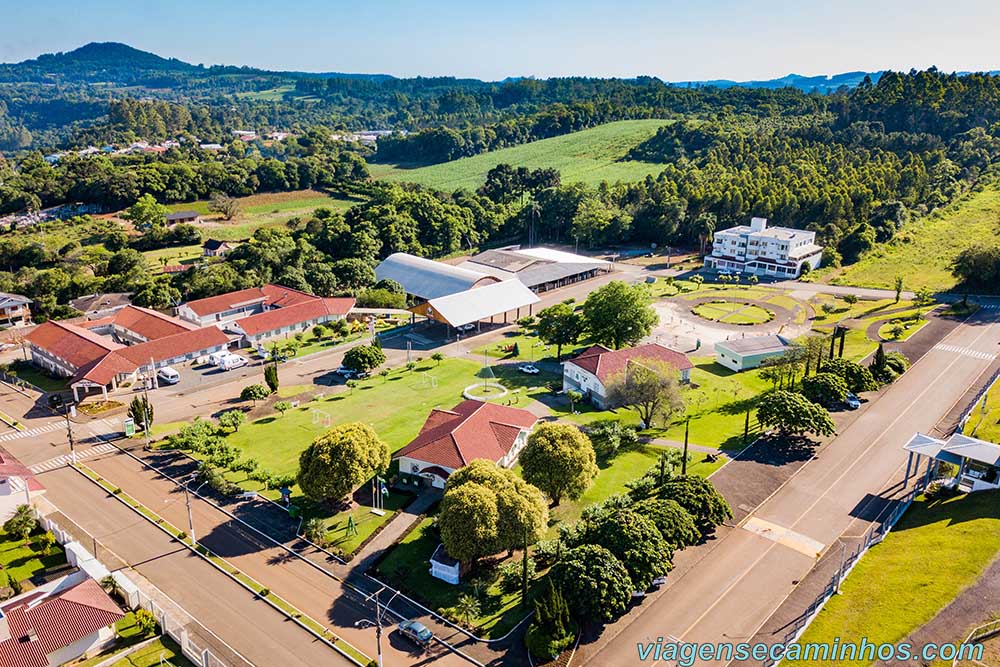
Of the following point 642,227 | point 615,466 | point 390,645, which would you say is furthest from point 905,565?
point 642,227

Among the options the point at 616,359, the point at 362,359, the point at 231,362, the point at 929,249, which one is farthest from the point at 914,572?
the point at 929,249

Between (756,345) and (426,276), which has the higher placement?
(426,276)

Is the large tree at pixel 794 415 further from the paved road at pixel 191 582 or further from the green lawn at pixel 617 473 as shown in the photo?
the paved road at pixel 191 582

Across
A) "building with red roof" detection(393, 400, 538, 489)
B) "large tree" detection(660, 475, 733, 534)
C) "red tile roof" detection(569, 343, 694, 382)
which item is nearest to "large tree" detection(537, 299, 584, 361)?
"red tile roof" detection(569, 343, 694, 382)

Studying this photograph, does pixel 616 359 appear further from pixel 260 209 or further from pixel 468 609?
pixel 260 209

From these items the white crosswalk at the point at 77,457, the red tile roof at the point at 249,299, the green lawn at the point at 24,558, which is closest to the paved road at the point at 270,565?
the white crosswalk at the point at 77,457

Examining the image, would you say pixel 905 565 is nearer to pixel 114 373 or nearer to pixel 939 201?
pixel 114 373
